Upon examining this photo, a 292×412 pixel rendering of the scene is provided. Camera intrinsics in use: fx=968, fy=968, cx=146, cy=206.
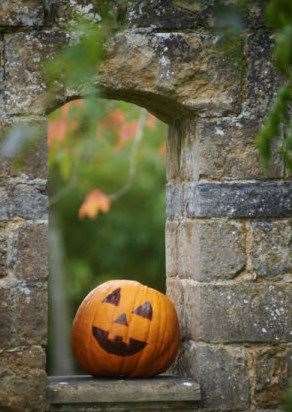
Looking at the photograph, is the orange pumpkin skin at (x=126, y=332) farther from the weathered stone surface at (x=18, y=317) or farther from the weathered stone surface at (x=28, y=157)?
the weathered stone surface at (x=28, y=157)

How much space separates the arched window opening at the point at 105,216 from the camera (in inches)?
360

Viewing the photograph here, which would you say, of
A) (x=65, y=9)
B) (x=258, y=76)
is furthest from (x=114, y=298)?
(x=65, y=9)

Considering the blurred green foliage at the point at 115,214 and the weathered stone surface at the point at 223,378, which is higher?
the blurred green foliage at the point at 115,214

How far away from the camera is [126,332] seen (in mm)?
3994

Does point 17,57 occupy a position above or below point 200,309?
above

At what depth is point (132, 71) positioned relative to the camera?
12.8ft

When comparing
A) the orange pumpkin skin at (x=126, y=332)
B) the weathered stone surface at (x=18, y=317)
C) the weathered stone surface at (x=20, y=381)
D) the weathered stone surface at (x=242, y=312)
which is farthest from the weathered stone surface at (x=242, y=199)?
the weathered stone surface at (x=20, y=381)

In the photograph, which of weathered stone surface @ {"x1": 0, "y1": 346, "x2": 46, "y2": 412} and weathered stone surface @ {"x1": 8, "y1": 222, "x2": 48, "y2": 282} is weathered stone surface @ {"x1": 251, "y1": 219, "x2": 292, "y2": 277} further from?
weathered stone surface @ {"x1": 0, "y1": 346, "x2": 46, "y2": 412}

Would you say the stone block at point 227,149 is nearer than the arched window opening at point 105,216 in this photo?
Yes

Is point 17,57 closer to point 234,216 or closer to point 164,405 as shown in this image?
point 234,216

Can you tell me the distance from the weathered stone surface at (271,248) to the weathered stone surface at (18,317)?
2.99 feet

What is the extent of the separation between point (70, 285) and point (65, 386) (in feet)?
19.2

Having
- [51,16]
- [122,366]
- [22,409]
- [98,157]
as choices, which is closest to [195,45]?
[51,16]

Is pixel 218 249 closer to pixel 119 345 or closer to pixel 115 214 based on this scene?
pixel 119 345
